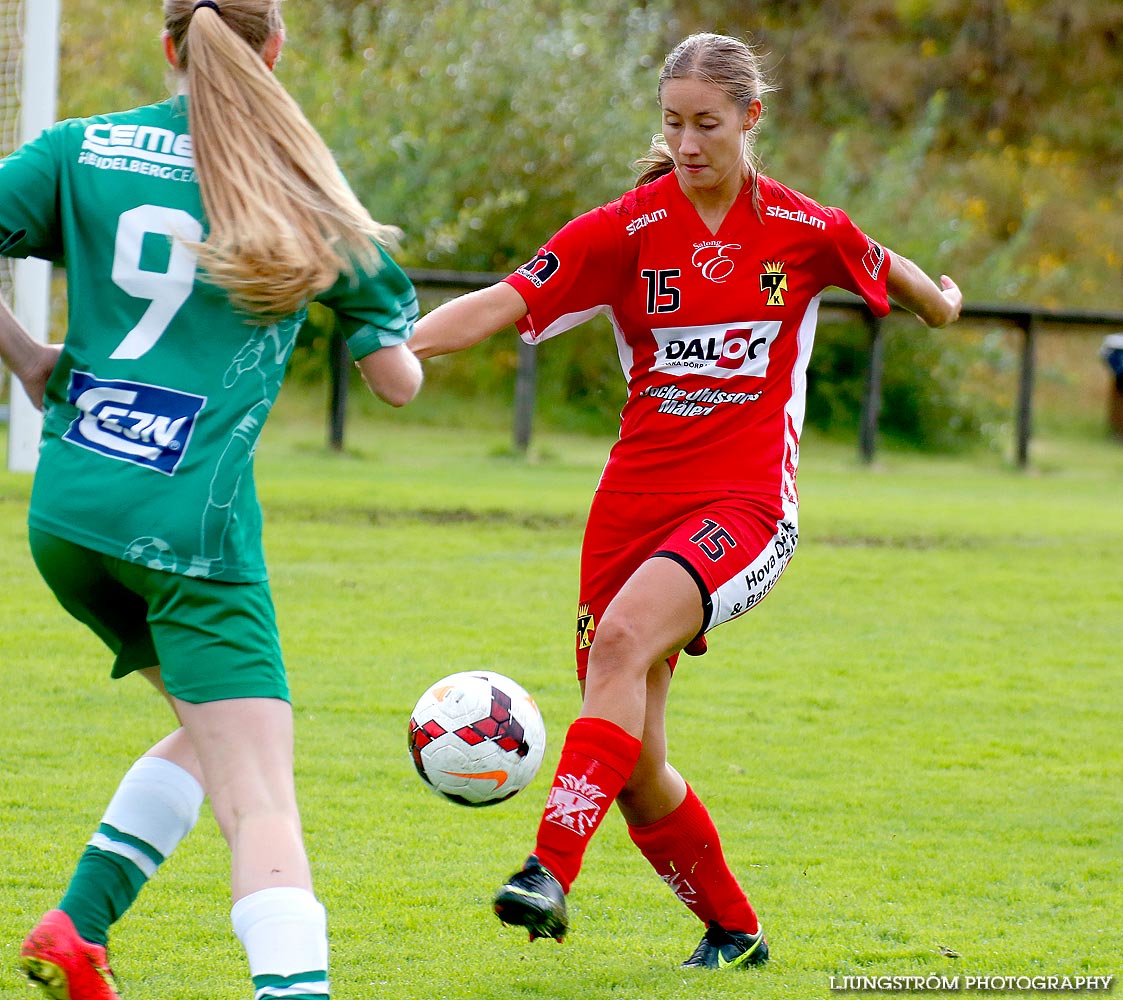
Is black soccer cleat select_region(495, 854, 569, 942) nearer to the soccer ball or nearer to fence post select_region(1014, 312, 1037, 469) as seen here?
the soccer ball

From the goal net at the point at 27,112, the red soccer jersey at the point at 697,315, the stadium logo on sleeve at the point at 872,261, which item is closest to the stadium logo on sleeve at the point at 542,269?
the red soccer jersey at the point at 697,315

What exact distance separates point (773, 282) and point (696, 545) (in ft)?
2.25

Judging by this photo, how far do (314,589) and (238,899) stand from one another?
6.12 m

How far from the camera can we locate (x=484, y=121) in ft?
71.8

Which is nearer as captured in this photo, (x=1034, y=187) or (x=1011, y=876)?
(x=1011, y=876)

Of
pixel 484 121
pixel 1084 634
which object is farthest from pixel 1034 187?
pixel 1084 634

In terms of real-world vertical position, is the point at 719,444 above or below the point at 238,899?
above

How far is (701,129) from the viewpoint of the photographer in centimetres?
375

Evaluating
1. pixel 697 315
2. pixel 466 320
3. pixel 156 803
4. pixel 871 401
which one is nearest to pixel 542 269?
pixel 466 320

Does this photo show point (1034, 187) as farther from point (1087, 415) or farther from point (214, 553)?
point (214, 553)

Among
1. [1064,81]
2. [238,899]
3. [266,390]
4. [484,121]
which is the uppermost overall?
[1064,81]

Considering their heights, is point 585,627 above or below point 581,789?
above

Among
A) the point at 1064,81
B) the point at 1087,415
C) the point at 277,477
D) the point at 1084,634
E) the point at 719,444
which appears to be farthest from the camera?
the point at 1064,81

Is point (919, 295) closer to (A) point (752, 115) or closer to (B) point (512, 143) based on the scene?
(A) point (752, 115)
